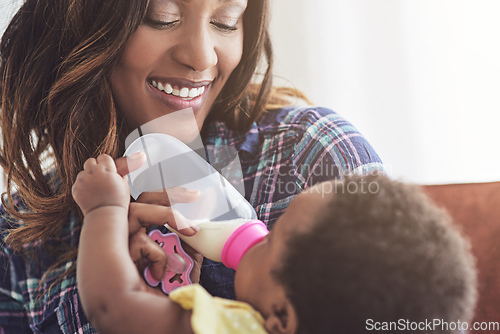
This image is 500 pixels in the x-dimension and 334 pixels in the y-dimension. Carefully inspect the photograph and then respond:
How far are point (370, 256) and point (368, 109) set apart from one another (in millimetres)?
1561

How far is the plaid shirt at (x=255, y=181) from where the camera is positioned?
1169 mm

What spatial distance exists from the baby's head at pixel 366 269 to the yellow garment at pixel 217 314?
0.03 metres

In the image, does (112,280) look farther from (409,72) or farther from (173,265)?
(409,72)

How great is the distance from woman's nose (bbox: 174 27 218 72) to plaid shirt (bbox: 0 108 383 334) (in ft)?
0.87

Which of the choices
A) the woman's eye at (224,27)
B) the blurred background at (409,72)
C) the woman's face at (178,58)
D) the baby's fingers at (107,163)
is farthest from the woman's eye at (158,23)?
the blurred background at (409,72)

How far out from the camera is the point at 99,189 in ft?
2.92

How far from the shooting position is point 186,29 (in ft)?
3.73

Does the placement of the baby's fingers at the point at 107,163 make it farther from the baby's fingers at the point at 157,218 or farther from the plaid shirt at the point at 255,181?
the plaid shirt at the point at 255,181

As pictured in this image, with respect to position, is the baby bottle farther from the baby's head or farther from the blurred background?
the blurred background

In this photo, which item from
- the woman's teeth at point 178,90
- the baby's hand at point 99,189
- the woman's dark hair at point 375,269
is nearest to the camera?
the woman's dark hair at point 375,269

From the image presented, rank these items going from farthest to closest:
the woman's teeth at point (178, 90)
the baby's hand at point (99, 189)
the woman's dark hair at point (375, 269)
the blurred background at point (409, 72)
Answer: the blurred background at point (409, 72) < the woman's teeth at point (178, 90) < the baby's hand at point (99, 189) < the woman's dark hair at point (375, 269)

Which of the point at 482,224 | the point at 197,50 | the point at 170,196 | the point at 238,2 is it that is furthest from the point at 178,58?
the point at 482,224

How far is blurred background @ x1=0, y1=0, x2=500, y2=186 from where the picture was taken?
1887 millimetres

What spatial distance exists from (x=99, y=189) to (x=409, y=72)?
159 cm
